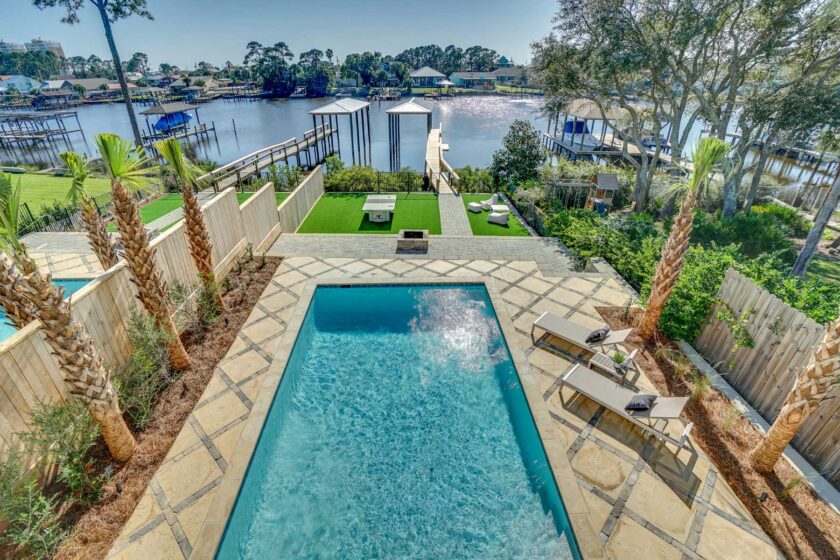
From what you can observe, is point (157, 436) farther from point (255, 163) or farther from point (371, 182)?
point (255, 163)

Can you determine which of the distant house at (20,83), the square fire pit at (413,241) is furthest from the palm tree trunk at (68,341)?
the distant house at (20,83)

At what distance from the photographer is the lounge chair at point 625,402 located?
5204 millimetres

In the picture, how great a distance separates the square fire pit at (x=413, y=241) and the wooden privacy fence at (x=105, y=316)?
13.8 ft

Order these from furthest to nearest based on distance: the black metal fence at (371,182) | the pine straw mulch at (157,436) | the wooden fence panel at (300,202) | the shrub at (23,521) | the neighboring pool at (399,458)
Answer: the black metal fence at (371,182), the wooden fence panel at (300,202), the neighboring pool at (399,458), the pine straw mulch at (157,436), the shrub at (23,521)

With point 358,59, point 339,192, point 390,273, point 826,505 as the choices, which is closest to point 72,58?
point 358,59

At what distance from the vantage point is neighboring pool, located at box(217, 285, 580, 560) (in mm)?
4445

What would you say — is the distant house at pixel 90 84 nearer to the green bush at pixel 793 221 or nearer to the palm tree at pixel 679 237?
the palm tree at pixel 679 237

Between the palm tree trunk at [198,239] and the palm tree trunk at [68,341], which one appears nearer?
the palm tree trunk at [68,341]

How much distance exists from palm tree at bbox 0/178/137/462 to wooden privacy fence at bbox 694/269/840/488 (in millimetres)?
8928

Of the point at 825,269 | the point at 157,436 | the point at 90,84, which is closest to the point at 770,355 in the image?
the point at 157,436

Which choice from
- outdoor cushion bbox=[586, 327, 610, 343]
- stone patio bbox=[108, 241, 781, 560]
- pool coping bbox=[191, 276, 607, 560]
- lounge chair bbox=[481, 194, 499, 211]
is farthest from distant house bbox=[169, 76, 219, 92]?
outdoor cushion bbox=[586, 327, 610, 343]

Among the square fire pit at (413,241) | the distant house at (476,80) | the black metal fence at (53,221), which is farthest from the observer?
the distant house at (476,80)

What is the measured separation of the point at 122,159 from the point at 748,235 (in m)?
16.8

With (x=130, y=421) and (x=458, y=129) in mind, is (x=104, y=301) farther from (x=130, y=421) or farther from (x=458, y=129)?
(x=458, y=129)
